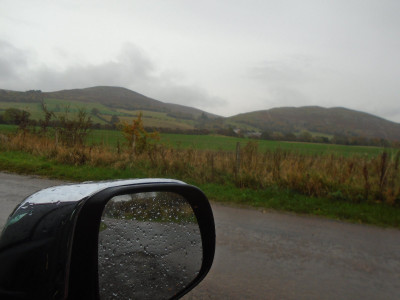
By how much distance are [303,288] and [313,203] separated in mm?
4797

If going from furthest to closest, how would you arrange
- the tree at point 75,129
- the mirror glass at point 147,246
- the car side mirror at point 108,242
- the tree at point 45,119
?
the tree at point 45,119 < the tree at point 75,129 < the mirror glass at point 147,246 < the car side mirror at point 108,242

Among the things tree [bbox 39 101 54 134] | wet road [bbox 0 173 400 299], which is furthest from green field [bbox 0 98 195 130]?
wet road [bbox 0 173 400 299]

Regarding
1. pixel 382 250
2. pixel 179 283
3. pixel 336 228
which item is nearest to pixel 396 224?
pixel 336 228

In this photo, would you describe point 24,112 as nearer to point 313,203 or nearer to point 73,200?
point 313,203

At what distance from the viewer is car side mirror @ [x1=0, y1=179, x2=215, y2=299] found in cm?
101

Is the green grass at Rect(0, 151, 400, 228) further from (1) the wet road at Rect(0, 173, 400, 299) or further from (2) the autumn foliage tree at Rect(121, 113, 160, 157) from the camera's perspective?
(2) the autumn foliage tree at Rect(121, 113, 160, 157)

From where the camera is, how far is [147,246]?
156 centimetres

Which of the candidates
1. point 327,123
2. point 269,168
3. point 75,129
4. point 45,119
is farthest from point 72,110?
point 327,123

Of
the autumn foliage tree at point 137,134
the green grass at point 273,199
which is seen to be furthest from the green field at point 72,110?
the green grass at point 273,199

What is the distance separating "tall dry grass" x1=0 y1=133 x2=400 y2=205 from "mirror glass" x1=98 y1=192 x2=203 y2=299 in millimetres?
7926

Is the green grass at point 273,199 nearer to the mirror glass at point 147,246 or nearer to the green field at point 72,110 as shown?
the green field at point 72,110

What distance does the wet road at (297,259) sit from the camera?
3699mm

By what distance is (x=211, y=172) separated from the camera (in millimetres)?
10836

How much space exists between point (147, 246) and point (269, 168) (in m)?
9.32
